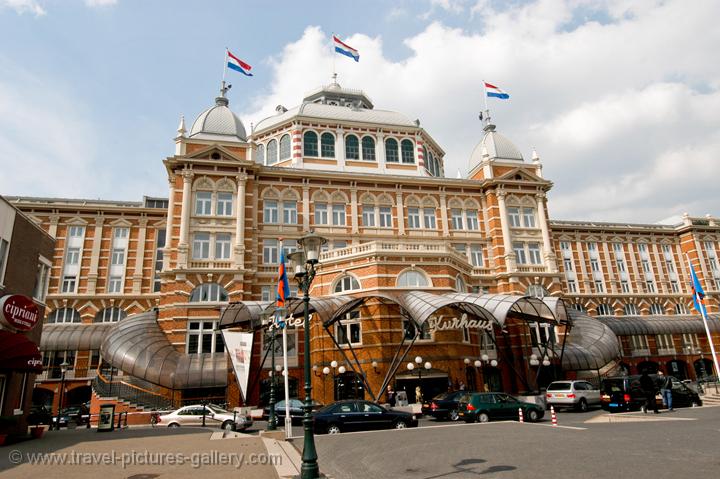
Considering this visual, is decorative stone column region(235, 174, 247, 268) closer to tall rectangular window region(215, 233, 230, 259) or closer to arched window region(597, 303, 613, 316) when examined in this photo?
tall rectangular window region(215, 233, 230, 259)

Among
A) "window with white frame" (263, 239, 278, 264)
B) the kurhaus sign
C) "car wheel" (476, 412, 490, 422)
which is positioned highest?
"window with white frame" (263, 239, 278, 264)

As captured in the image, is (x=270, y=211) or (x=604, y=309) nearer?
(x=270, y=211)

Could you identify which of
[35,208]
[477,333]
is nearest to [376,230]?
[477,333]

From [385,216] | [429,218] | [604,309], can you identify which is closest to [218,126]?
[385,216]

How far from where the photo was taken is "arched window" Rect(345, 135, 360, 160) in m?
45.0

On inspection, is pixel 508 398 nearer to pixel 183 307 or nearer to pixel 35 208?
pixel 183 307

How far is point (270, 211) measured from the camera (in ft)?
129

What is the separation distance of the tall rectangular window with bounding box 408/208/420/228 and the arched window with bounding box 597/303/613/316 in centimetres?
2473

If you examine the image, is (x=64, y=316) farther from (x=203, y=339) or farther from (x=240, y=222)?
(x=240, y=222)

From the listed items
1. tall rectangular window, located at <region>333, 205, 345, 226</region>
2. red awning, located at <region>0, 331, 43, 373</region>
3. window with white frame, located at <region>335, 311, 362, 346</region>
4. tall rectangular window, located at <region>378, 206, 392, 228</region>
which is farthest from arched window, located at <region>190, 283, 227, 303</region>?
red awning, located at <region>0, 331, 43, 373</region>

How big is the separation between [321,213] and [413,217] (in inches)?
319

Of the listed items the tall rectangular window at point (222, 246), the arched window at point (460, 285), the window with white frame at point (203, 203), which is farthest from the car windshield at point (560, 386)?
the window with white frame at point (203, 203)

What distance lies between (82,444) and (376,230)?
89.1 feet

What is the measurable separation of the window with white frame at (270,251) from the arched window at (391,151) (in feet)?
47.4
